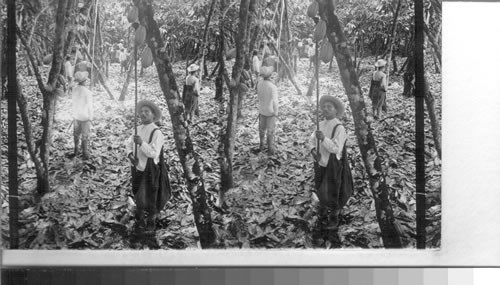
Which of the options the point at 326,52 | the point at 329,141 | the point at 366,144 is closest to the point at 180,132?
the point at 329,141

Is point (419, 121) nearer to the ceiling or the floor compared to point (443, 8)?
nearer to the floor

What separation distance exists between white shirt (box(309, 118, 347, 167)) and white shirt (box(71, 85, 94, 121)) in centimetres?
161

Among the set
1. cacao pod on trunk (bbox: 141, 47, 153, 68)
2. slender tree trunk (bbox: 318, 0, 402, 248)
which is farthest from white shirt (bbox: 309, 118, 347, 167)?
cacao pod on trunk (bbox: 141, 47, 153, 68)

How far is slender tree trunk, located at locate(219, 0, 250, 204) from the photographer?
5.27 meters

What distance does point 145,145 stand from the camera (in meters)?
5.31

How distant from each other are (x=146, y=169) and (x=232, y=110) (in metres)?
0.75

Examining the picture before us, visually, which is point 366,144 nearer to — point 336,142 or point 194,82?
point 336,142

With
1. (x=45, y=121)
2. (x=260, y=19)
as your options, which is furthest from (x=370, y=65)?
(x=45, y=121)

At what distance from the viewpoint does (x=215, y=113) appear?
528 cm

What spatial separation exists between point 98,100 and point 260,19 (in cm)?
130

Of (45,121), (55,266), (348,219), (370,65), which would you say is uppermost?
(370,65)

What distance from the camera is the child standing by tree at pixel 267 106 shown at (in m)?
5.28

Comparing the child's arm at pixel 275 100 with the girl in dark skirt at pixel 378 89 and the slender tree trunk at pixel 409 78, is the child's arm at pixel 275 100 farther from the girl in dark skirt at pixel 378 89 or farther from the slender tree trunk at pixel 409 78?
the slender tree trunk at pixel 409 78

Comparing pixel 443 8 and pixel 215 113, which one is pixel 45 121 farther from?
pixel 443 8
